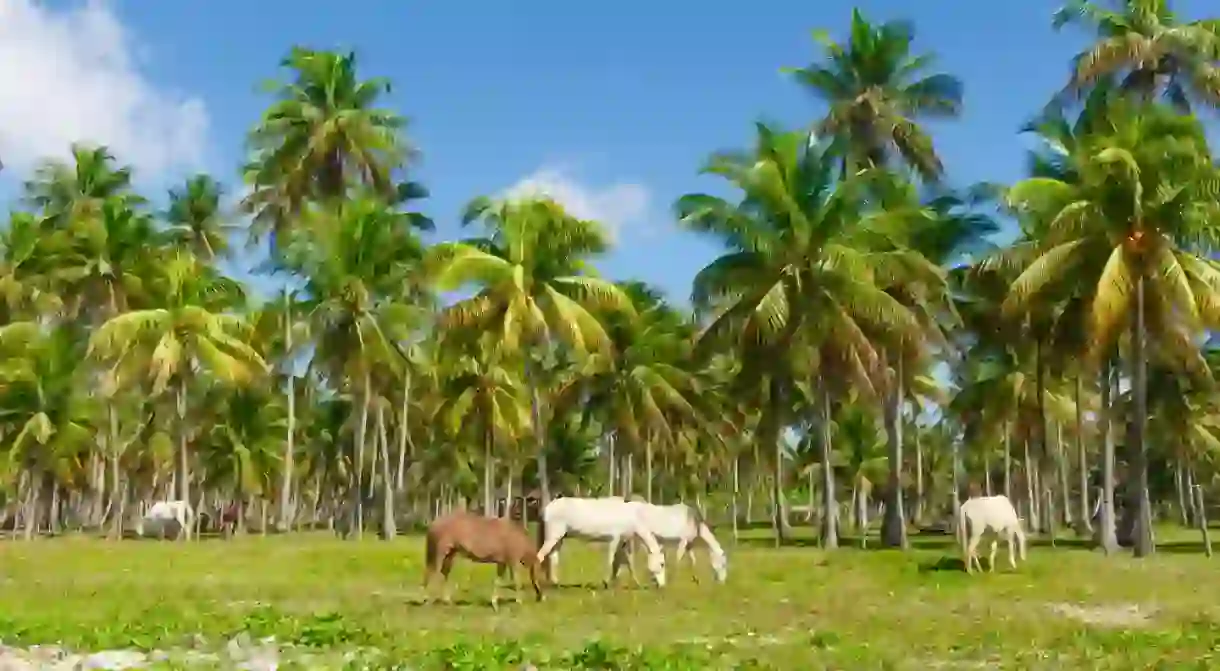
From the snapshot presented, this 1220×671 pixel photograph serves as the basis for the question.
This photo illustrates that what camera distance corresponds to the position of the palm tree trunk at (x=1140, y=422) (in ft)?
99.2

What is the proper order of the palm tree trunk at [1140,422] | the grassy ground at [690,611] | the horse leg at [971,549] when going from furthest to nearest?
the palm tree trunk at [1140,422]
the horse leg at [971,549]
the grassy ground at [690,611]

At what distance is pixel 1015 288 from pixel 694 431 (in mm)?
30902

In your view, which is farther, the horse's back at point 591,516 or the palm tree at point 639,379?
the palm tree at point 639,379

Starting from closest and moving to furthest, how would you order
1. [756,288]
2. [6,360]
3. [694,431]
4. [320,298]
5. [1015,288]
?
[1015,288] → [756,288] → [320,298] → [6,360] → [694,431]

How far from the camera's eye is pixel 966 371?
52844mm

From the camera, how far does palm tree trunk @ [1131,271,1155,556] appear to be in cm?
3025

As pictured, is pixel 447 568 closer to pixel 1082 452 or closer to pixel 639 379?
pixel 639 379

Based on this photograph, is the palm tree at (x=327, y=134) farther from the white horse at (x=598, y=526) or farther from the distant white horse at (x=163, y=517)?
the white horse at (x=598, y=526)

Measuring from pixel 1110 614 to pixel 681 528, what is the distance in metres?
7.96

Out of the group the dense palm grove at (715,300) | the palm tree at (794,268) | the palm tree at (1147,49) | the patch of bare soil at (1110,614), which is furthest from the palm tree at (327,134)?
the patch of bare soil at (1110,614)

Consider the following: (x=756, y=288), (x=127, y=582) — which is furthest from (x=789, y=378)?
(x=127, y=582)

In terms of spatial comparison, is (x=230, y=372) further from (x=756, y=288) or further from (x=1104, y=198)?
(x=1104, y=198)

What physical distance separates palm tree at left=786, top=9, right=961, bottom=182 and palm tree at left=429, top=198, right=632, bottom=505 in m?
9.19

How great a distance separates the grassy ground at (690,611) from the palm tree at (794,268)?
7.00m
